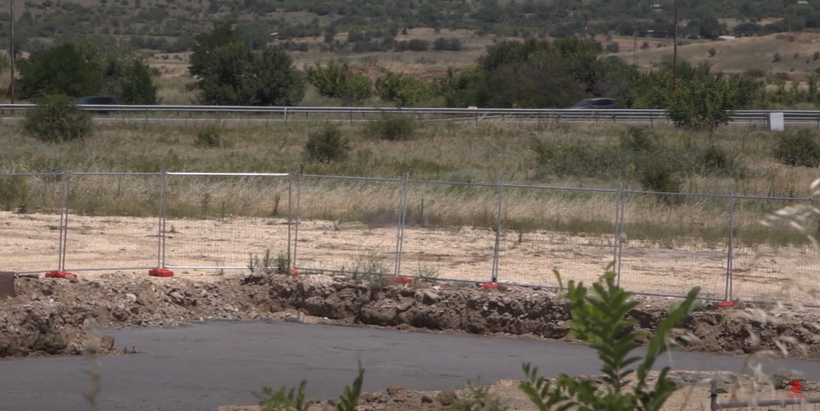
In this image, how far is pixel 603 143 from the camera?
41719 mm

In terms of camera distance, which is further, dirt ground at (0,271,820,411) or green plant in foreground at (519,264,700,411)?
dirt ground at (0,271,820,411)

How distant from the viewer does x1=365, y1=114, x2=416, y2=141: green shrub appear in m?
44.2

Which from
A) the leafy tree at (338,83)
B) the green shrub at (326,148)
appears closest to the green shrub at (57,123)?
the green shrub at (326,148)

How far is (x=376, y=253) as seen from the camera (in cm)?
2111

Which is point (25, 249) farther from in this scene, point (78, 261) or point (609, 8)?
point (609, 8)

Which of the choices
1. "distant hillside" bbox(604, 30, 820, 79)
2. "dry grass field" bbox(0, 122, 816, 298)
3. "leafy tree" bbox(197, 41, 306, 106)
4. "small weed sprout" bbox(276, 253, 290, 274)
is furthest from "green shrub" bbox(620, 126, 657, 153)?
"distant hillside" bbox(604, 30, 820, 79)

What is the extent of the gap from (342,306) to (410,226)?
21.2 feet

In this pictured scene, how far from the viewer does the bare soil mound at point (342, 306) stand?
16.0 m

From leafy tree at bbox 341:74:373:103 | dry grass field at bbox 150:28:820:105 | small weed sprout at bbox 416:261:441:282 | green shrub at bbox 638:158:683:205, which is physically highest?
dry grass field at bbox 150:28:820:105

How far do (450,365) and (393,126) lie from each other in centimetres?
2983

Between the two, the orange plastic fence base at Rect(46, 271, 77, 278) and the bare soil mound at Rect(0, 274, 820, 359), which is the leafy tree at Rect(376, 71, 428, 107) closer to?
the bare soil mound at Rect(0, 274, 820, 359)

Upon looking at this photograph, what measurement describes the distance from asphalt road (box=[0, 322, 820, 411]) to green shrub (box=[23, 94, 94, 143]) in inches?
1006

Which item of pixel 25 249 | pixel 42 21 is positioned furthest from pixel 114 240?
pixel 42 21

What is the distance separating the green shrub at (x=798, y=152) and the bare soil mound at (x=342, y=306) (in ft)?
73.1
